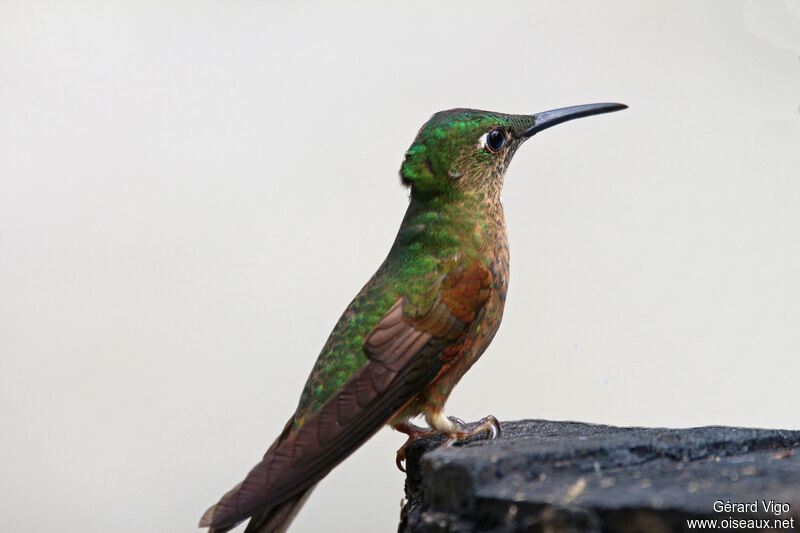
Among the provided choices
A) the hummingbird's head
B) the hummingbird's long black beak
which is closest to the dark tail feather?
the hummingbird's head

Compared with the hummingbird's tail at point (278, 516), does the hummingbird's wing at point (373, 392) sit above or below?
above

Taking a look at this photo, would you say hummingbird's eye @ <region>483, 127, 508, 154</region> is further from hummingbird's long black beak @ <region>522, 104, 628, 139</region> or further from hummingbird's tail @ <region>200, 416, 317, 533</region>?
hummingbird's tail @ <region>200, 416, 317, 533</region>

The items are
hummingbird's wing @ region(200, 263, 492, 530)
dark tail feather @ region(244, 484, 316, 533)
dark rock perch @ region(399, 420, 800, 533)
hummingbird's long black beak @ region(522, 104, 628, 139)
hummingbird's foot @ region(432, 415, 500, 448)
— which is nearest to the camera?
dark rock perch @ region(399, 420, 800, 533)

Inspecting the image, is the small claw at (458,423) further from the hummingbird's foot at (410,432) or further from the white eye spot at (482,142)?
the white eye spot at (482,142)

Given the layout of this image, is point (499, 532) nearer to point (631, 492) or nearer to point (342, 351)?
point (631, 492)

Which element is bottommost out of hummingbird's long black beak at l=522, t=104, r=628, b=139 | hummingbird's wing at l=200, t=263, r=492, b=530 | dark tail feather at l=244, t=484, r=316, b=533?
dark tail feather at l=244, t=484, r=316, b=533

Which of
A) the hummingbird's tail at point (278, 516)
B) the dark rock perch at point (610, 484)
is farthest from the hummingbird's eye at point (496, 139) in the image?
the hummingbird's tail at point (278, 516)

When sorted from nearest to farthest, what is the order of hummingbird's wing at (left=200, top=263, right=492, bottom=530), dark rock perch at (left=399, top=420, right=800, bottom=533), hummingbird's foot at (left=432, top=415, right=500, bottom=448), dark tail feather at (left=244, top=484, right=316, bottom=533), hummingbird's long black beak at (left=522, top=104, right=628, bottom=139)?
dark rock perch at (left=399, top=420, right=800, bottom=533) → hummingbird's wing at (left=200, top=263, right=492, bottom=530) → dark tail feather at (left=244, top=484, right=316, bottom=533) → hummingbird's foot at (left=432, top=415, right=500, bottom=448) → hummingbird's long black beak at (left=522, top=104, right=628, bottom=139)

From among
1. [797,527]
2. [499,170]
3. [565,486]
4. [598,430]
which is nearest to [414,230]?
[499,170]
